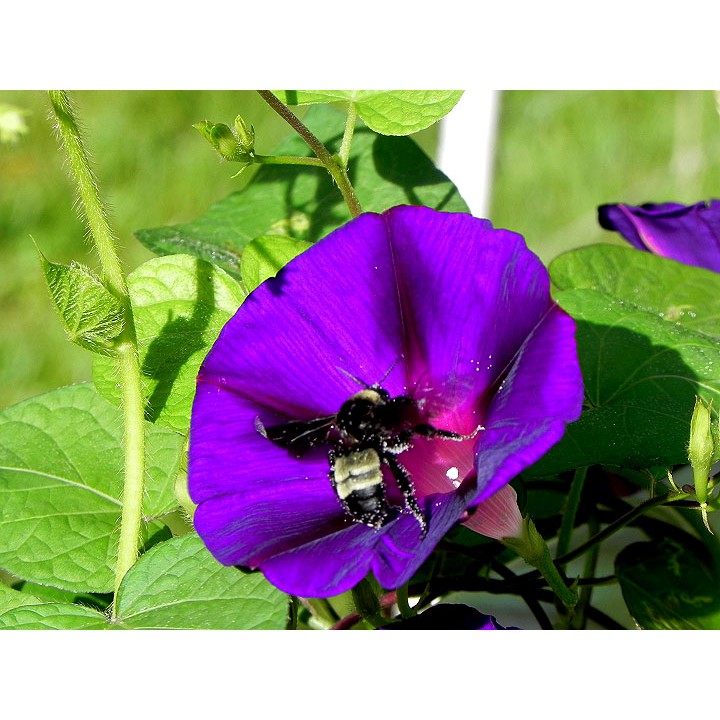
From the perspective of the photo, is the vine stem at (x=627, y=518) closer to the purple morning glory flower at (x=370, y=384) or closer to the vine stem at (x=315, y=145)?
the purple morning glory flower at (x=370, y=384)

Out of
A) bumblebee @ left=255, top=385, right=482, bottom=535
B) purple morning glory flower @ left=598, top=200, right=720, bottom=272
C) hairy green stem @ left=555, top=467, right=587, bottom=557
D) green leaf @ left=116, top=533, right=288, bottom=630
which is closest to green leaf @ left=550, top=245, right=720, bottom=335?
purple morning glory flower @ left=598, top=200, right=720, bottom=272

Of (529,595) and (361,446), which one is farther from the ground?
(361,446)

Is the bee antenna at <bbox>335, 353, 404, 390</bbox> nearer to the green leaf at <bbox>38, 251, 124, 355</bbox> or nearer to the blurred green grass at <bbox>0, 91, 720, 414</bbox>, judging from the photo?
the green leaf at <bbox>38, 251, 124, 355</bbox>

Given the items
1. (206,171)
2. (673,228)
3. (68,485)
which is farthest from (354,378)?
(206,171)

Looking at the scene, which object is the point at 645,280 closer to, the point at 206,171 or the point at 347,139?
the point at 347,139

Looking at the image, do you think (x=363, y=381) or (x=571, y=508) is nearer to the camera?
(x=363, y=381)

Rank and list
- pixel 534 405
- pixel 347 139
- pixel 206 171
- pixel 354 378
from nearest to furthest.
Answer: pixel 534 405 → pixel 354 378 → pixel 347 139 → pixel 206 171
